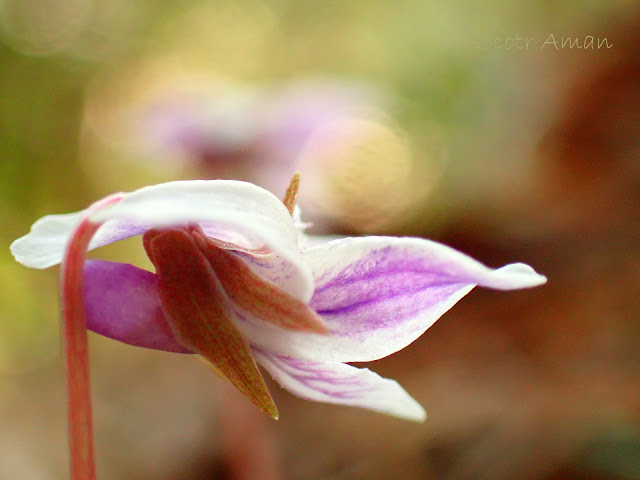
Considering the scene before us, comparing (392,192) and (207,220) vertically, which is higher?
(207,220)

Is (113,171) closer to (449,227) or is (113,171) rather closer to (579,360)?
(449,227)

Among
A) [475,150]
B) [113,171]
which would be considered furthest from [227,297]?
[113,171]

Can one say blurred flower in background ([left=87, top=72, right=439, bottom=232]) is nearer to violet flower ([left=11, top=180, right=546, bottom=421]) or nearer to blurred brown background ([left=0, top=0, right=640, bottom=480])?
blurred brown background ([left=0, top=0, right=640, bottom=480])

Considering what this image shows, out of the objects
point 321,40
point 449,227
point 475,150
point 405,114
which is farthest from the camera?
point 321,40

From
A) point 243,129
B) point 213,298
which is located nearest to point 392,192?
point 243,129

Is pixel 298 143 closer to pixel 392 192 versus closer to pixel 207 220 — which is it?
pixel 392 192

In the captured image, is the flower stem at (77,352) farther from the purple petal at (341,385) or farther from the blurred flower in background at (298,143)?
the blurred flower in background at (298,143)

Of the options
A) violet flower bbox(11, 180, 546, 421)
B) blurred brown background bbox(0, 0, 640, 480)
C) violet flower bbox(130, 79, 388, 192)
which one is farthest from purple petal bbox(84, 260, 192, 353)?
violet flower bbox(130, 79, 388, 192)
